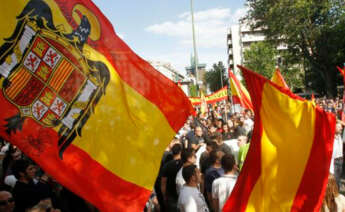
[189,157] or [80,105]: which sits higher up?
[80,105]

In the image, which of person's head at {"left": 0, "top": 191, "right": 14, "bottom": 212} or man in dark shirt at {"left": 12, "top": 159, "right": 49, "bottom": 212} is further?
man in dark shirt at {"left": 12, "top": 159, "right": 49, "bottom": 212}

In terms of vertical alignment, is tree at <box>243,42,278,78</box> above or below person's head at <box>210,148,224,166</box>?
above

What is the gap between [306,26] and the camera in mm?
34781

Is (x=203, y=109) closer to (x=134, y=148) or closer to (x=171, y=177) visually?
(x=171, y=177)

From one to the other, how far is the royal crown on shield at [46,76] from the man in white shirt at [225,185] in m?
2.02

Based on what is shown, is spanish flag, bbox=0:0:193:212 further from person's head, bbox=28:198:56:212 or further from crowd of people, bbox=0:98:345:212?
crowd of people, bbox=0:98:345:212

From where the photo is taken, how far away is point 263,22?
34562 mm

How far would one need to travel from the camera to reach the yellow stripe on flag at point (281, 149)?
11.6ft

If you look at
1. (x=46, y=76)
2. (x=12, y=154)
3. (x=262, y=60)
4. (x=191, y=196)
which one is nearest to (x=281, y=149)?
(x=191, y=196)

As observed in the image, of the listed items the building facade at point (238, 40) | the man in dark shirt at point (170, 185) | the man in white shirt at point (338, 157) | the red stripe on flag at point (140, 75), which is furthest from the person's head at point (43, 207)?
the building facade at point (238, 40)

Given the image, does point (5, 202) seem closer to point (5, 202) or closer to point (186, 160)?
point (5, 202)

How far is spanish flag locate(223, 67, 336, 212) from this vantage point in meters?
3.44

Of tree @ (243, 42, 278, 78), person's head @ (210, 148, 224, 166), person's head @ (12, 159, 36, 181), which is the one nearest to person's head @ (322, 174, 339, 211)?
person's head @ (210, 148, 224, 166)

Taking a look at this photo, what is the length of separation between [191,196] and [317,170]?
60.1 inches
